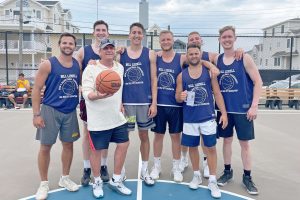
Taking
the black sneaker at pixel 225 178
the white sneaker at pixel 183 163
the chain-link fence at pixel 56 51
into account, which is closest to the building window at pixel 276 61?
the chain-link fence at pixel 56 51

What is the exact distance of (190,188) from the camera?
3973 mm

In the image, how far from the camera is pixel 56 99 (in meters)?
3.59

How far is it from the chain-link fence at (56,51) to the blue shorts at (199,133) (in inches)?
265

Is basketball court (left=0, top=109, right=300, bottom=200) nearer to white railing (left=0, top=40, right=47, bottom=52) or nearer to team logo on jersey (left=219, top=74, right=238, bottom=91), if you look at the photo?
team logo on jersey (left=219, top=74, right=238, bottom=91)

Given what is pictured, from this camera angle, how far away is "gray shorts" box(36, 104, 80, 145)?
3592 millimetres

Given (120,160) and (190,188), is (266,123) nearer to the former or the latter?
(190,188)

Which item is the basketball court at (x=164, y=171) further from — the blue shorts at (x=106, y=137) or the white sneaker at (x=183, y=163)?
the blue shorts at (x=106, y=137)

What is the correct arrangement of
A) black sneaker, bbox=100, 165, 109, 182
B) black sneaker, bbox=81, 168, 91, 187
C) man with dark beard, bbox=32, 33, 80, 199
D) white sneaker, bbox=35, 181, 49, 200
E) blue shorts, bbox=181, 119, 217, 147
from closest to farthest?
man with dark beard, bbox=32, 33, 80, 199 < white sneaker, bbox=35, 181, 49, 200 < blue shorts, bbox=181, 119, 217, 147 < black sneaker, bbox=81, 168, 91, 187 < black sneaker, bbox=100, 165, 109, 182

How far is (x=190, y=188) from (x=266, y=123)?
5764mm

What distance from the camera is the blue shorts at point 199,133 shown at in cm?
376

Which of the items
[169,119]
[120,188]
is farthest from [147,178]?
[169,119]

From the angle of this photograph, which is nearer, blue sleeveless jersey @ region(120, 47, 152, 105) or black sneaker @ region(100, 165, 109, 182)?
blue sleeveless jersey @ region(120, 47, 152, 105)

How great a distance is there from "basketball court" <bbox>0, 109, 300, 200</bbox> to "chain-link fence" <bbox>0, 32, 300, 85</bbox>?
4.52m

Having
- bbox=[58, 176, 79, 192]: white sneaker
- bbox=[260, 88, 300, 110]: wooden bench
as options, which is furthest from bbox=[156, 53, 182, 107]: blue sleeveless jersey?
bbox=[260, 88, 300, 110]: wooden bench
